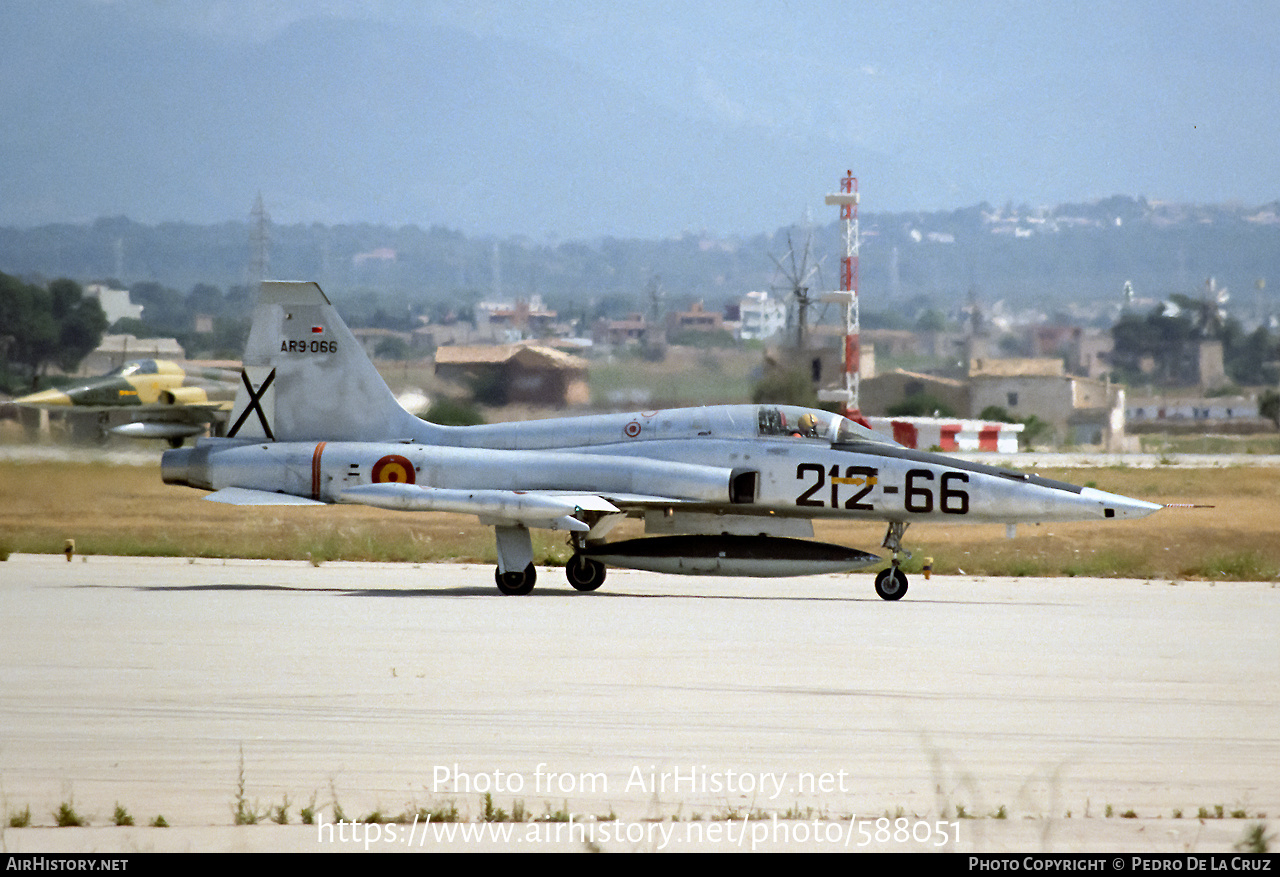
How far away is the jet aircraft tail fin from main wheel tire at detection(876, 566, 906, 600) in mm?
5935

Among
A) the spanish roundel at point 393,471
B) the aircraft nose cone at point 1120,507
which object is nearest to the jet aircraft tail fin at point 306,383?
the spanish roundel at point 393,471

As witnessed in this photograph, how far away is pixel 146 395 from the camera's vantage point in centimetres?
2497

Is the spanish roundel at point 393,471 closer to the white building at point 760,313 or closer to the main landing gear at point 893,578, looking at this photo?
the main landing gear at point 893,578

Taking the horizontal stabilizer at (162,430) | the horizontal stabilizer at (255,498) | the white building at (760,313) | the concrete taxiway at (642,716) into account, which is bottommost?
the concrete taxiway at (642,716)

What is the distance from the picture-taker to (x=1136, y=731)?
25.9 feet

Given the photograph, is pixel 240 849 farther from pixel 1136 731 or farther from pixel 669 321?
pixel 669 321

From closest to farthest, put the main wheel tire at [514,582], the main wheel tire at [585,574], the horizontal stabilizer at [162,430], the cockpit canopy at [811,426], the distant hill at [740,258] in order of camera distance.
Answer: the main wheel tire at [514,582] → the cockpit canopy at [811,426] → the main wheel tire at [585,574] → the horizontal stabilizer at [162,430] → the distant hill at [740,258]

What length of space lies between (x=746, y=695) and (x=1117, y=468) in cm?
3346

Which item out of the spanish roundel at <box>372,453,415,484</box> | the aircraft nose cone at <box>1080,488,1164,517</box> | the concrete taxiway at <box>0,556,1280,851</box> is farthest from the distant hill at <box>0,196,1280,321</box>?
the concrete taxiway at <box>0,556,1280,851</box>

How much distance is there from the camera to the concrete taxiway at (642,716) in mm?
6000

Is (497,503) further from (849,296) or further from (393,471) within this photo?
(849,296)

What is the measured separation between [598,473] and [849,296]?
126 feet

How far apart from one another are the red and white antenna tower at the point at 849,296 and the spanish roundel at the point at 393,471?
3270 cm

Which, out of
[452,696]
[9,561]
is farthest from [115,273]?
[452,696]
